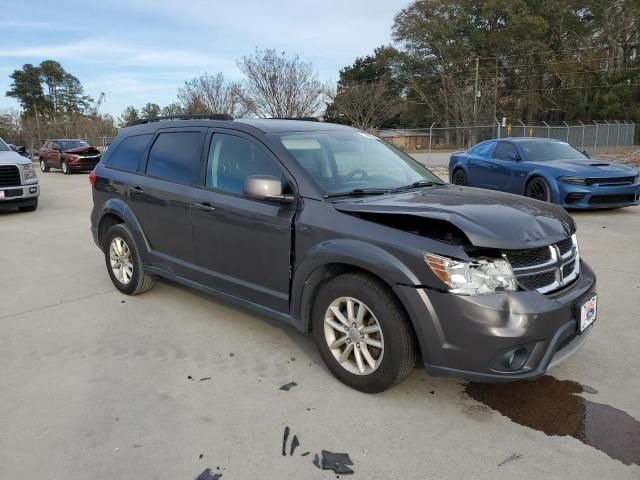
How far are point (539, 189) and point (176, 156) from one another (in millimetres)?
7233

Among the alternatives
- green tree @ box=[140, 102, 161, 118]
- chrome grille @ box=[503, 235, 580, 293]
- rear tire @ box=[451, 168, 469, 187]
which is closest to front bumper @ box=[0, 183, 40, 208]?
rear tire @ box=[451, 168, 469, 187]

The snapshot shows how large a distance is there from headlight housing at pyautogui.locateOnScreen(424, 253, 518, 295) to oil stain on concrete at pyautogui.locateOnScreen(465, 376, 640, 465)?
82cm

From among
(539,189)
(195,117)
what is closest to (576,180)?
(539,189)

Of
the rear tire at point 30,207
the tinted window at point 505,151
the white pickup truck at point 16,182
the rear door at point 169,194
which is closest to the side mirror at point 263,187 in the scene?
the rear door at point 169,194

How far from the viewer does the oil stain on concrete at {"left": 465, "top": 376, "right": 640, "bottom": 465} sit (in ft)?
9.20

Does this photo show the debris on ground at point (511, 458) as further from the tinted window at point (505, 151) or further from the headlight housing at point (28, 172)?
the headlight housing at point (28, 172)

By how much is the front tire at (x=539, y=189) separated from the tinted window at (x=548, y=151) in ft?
2.06

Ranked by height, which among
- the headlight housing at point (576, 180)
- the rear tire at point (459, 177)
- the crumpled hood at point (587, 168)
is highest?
the crumpled hood at point (587, 168)

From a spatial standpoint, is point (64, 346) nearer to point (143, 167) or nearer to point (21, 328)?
point (21, 328)

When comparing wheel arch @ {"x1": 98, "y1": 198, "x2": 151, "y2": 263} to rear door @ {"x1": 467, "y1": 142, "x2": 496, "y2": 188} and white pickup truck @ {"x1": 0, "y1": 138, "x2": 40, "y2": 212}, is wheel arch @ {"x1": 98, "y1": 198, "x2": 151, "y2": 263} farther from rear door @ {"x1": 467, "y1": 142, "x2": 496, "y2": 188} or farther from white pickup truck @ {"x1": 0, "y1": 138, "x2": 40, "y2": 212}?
rear door @ {"x1": 467, "y1": 142, "x2": 496, "y2": 188}

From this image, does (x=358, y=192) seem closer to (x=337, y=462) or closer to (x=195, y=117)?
(x=337, y=462)

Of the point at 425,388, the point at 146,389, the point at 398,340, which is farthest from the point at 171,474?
the point at 425,388

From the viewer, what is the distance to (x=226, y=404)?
3.29m

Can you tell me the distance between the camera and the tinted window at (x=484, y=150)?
446 inches
